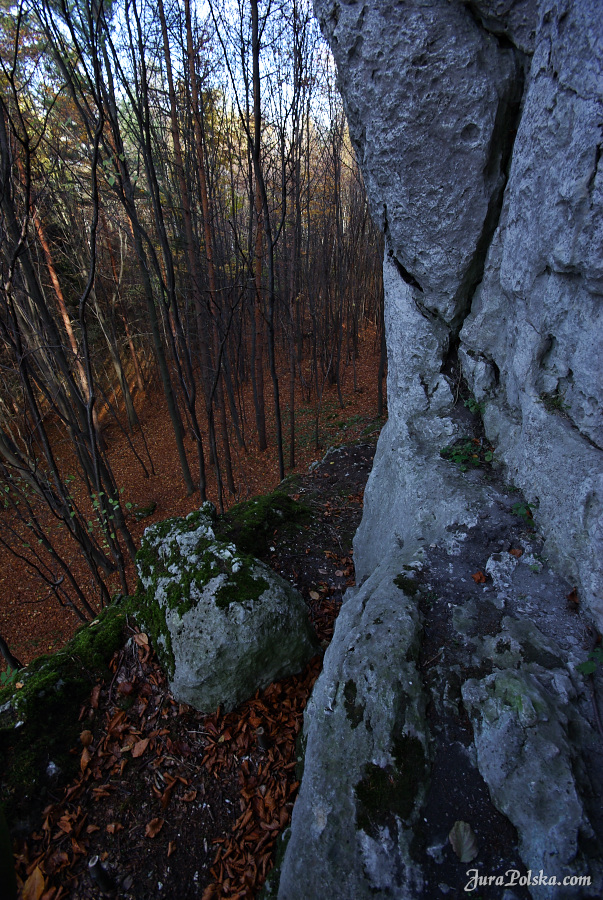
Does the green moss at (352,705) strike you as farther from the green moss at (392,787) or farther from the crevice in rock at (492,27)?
the crevice in rock at (492,27)

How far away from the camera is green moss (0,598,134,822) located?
2488mm

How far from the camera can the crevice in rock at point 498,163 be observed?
2.94 meters

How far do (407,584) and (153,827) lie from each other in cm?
214

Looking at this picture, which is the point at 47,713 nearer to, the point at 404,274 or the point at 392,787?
the point at 392,787

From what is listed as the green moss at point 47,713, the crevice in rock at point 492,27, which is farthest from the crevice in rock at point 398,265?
the green moss at point 47,713

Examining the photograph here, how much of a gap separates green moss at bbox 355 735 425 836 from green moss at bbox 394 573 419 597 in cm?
77

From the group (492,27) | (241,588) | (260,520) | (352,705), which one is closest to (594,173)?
(492,27)

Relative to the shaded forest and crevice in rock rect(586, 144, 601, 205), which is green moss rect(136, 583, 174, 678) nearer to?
the shaded forest

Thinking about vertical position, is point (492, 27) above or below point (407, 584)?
above

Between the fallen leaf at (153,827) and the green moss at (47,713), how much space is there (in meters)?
0.71

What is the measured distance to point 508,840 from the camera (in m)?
1.60

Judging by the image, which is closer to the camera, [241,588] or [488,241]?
[241,588]

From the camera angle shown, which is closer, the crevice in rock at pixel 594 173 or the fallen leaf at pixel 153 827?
the crevice in rock at pixel 594 173

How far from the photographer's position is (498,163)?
308cm
